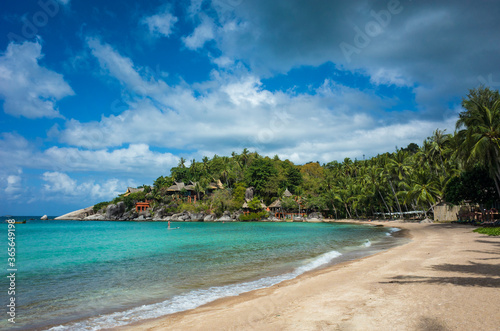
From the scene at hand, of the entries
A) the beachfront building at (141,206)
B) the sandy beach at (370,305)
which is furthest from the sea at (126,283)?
the beachfront building at (141,206)

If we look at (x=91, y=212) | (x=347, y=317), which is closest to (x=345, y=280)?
(x=347, y=317)

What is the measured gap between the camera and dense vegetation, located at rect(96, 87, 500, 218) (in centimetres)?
2667

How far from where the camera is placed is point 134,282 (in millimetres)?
10867

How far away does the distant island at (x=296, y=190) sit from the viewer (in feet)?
150

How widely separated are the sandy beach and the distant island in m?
29.9

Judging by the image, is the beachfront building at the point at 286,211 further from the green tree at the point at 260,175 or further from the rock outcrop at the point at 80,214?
the rock outcrop at the point at 80,214

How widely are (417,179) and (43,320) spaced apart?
172 ft

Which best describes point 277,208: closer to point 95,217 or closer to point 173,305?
point 95,217

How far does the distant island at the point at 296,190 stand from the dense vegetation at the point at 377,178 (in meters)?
0.18

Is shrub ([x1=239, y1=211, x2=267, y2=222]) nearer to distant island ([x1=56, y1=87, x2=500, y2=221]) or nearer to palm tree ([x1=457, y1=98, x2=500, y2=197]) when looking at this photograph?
distant island ([x1=56, y1=87, x2=500, y2=221])

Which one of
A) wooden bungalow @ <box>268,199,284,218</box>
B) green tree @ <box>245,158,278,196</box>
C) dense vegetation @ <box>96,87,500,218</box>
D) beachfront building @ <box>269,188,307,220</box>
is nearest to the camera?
dense vegetation @ <box>96,87,500,218</box>

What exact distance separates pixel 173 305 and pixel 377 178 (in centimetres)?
5858

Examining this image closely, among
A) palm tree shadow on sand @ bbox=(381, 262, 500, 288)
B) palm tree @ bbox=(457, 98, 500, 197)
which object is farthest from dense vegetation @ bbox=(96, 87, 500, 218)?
palm tree shadow on sand @ bbox=(381, 262, 500, 288)

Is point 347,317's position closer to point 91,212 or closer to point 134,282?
point 134,282
